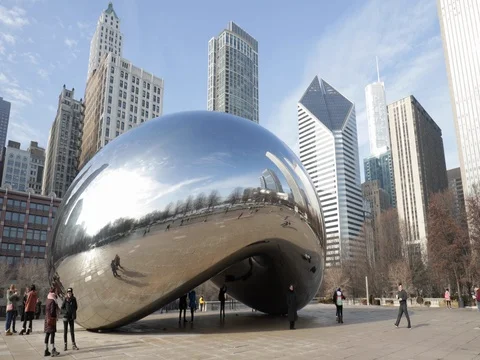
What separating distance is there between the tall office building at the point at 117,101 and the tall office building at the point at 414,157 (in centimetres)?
9962

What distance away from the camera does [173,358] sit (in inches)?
285

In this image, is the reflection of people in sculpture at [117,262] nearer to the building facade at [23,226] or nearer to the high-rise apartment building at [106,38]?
the building facade at [23,226]

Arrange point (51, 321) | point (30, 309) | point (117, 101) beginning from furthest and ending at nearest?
point (117, 101)
point (30, 309)
point (51, 321)

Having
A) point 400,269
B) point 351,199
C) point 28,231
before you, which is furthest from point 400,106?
point 28,231

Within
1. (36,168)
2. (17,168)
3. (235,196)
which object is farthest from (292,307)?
(36,168)

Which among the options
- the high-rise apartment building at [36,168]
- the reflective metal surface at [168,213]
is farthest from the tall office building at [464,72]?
the high-rise apartment building at [36,168]

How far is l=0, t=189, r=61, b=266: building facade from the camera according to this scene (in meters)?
81.9

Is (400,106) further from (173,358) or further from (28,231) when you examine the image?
(173,358)

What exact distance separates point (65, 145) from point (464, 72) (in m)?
132

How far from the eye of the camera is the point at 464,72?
110562mm

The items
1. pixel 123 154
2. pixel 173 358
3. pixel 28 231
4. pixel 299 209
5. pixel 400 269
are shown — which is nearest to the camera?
pixel 173 358

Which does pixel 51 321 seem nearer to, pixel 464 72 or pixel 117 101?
pixel 117 101

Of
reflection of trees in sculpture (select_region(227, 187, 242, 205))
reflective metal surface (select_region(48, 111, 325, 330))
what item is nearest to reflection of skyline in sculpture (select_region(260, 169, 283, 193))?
reflective metal surface (select_region(48, 111, 325, 330))

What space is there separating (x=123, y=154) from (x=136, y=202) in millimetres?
1500
